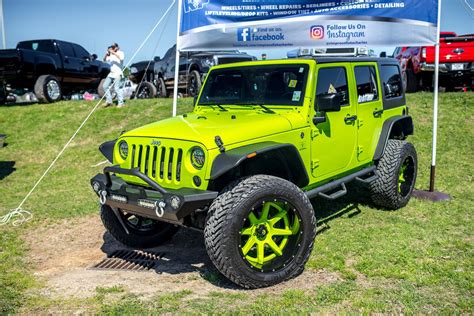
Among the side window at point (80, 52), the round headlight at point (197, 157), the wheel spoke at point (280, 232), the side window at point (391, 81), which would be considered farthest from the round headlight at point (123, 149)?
the side window at point (80, 52)

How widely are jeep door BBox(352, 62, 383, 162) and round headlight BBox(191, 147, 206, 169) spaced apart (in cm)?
248

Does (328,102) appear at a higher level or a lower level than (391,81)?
lower

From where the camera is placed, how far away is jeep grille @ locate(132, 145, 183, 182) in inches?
172

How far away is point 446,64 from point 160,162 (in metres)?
10.7

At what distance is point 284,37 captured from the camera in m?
7.09

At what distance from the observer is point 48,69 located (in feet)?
48.0

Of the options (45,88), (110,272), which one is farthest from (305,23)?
(45,88)

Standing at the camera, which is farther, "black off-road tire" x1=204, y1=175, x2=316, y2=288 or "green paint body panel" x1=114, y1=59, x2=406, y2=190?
"green paint body panel" x1=114, y1=59, x2=406, y2=190

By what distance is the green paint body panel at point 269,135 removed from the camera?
4344 mm

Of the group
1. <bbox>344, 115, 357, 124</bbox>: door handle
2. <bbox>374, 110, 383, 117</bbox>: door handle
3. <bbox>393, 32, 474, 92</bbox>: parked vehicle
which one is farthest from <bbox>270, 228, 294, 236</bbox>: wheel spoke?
<bbox>393, 32, 474, 92</bbox>: parked vehicle

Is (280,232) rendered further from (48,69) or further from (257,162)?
(48,69)

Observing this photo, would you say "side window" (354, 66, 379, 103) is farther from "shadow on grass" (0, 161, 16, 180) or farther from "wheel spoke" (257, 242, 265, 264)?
"shadow on grass" (0, 161, 16, 180)

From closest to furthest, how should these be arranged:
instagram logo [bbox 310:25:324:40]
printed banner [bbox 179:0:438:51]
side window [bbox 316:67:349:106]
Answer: side window [bbox 316:67:349:106]
printed banner [bbox 179:0:438:51]
instagram logo [bbox 310:25:324:40]

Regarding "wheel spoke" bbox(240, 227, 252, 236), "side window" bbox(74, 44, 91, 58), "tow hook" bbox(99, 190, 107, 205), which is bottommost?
"wheel spoke" bbox(240, 227, 252, 236)
